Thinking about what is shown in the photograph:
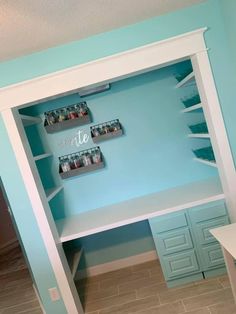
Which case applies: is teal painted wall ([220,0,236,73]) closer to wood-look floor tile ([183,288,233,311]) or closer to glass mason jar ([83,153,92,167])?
glass mason jar ([83,153,92,167])

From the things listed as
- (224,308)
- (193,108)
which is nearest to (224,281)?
(224,308)

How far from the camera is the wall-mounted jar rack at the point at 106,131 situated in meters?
3.12

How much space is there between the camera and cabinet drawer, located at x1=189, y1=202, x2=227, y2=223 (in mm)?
2748

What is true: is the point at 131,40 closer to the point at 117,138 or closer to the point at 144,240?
the point at 117,138

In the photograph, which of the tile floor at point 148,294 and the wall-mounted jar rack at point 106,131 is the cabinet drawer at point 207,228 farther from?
the wall-mounted jar rack at point 106,131

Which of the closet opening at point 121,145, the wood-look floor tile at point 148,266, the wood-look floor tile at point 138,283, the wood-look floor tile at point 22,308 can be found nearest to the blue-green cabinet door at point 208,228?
the closet opening at point 121,145

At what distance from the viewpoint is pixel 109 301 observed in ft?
9.59

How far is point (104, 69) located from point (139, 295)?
211 cm

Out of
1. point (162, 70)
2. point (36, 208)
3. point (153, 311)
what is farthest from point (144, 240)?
point (162, 70)

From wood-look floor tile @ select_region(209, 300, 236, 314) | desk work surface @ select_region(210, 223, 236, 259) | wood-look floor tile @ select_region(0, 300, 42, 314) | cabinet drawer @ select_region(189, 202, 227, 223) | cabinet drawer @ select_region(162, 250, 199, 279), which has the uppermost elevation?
desk work surface @ select_region(210, 223, 236, 259)

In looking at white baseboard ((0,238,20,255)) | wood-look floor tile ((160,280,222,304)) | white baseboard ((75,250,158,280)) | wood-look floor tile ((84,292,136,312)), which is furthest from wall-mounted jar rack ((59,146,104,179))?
white baseboard ((0,238,20,255))

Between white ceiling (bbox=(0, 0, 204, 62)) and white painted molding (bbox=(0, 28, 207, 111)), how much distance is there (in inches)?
8.9

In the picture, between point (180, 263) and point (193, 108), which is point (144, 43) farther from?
point (180, 263)

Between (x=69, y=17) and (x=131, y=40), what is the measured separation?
0.61 meters
